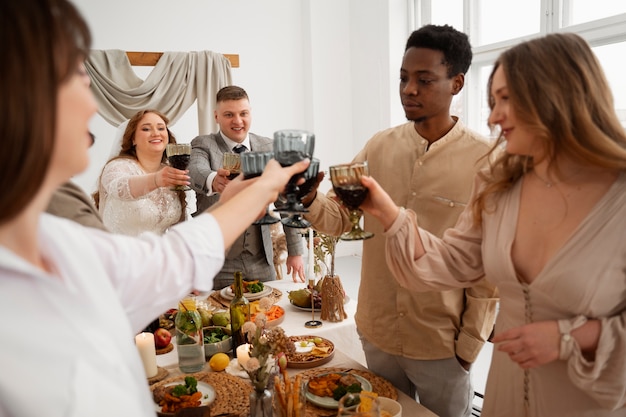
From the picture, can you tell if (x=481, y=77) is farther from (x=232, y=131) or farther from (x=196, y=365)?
(x=196, y=365)

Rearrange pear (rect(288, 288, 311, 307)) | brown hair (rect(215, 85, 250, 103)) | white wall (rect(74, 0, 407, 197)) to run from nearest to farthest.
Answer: pear (rect(288, 288, 311, 307))
brown hair (rect(215, 85, 250, 103))
white wall (rect(74, 0, 407, 197))

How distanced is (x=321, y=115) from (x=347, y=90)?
495 millimetres

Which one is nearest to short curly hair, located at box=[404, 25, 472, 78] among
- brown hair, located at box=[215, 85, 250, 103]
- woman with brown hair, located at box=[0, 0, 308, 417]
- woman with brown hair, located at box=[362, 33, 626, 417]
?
woman with brown hair, located at box=[362, 33, 626, 417]

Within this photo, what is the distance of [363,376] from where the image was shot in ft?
5.57

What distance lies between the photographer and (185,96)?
4496mm

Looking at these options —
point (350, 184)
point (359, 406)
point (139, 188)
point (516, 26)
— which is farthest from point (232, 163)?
point (516, 26)

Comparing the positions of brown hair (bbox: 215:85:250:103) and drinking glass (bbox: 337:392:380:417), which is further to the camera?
brown hair (bbox: 215:85:250:103)

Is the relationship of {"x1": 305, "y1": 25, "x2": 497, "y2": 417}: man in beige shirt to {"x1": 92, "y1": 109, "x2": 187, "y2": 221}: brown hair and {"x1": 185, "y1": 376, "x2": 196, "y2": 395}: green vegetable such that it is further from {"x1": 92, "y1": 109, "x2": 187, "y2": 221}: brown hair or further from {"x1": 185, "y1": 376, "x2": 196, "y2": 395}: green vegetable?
{"x1": 92, "y1": 109, "x2": 187, "y2": 221}: brown hair

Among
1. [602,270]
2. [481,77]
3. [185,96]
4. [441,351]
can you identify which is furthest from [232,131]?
[481,77]

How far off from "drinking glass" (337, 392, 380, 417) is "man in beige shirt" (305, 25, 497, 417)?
61 centimetres

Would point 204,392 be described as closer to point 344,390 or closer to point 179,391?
point 179,391

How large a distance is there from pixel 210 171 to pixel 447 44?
162 centimetres

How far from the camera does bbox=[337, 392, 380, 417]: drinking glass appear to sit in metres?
1.16

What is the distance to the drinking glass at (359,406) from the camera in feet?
3.81
